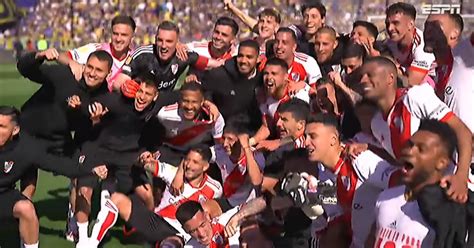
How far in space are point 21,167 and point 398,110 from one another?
311 centimetres

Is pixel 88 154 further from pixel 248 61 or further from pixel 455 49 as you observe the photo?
pixel 455 49

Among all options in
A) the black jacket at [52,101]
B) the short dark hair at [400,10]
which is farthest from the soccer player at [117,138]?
the short dark hair at [400,10]

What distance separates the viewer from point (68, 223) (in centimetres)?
712

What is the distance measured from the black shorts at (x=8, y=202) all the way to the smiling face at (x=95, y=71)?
115 cm

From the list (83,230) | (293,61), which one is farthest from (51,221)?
(293,61)

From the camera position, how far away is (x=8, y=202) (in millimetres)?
6043

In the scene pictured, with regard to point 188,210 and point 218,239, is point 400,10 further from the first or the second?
point 188,210

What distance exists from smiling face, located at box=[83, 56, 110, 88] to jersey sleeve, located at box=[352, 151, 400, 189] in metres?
2.54

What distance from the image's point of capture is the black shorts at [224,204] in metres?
6.48

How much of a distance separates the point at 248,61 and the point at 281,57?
0.33m

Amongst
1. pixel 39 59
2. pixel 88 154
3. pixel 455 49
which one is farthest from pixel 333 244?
pixel 39 59

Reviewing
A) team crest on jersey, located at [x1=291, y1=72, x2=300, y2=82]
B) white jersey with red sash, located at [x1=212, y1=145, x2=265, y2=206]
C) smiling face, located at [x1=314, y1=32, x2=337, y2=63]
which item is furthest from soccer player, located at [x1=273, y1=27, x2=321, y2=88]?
white jersey with red sash, located at [x1=212, y1=145, x2=265, y2=206]

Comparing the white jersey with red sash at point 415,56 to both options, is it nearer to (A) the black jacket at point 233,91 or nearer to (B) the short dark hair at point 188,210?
(A) the black jacket at point 233,91

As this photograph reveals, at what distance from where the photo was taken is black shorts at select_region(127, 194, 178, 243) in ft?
21.3
